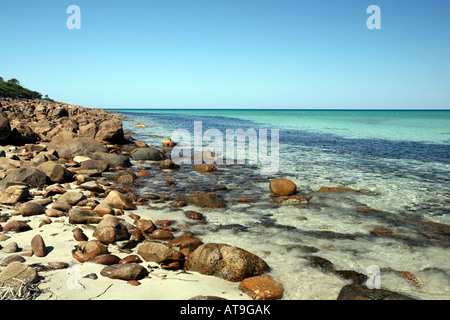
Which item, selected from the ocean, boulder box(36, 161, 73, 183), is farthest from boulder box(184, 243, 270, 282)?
boulder box(36, 161, 73, 183)

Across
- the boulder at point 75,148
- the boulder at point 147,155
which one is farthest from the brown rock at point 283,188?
the boulder at point 75,148

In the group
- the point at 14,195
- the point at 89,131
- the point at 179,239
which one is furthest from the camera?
the point at 89,131

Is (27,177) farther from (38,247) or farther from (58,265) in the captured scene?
(58,265)

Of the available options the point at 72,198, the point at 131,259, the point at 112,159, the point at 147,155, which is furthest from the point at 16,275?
the point at 147,155

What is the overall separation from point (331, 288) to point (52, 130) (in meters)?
17.1

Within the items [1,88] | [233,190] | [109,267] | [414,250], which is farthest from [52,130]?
[1,88]

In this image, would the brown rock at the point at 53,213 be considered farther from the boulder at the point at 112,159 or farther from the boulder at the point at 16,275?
the boulder at the point at 112,159

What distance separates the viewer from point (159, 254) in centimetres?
427

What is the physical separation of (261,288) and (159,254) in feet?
5.14

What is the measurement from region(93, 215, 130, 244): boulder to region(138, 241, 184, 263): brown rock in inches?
27.9

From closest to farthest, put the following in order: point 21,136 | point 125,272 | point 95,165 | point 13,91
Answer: point 125,272
point 95,165
point 21,136
point 13,91

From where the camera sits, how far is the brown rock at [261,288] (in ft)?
11.7

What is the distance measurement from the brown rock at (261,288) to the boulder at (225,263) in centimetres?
19


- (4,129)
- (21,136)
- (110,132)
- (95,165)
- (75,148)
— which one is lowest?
(95,165)
